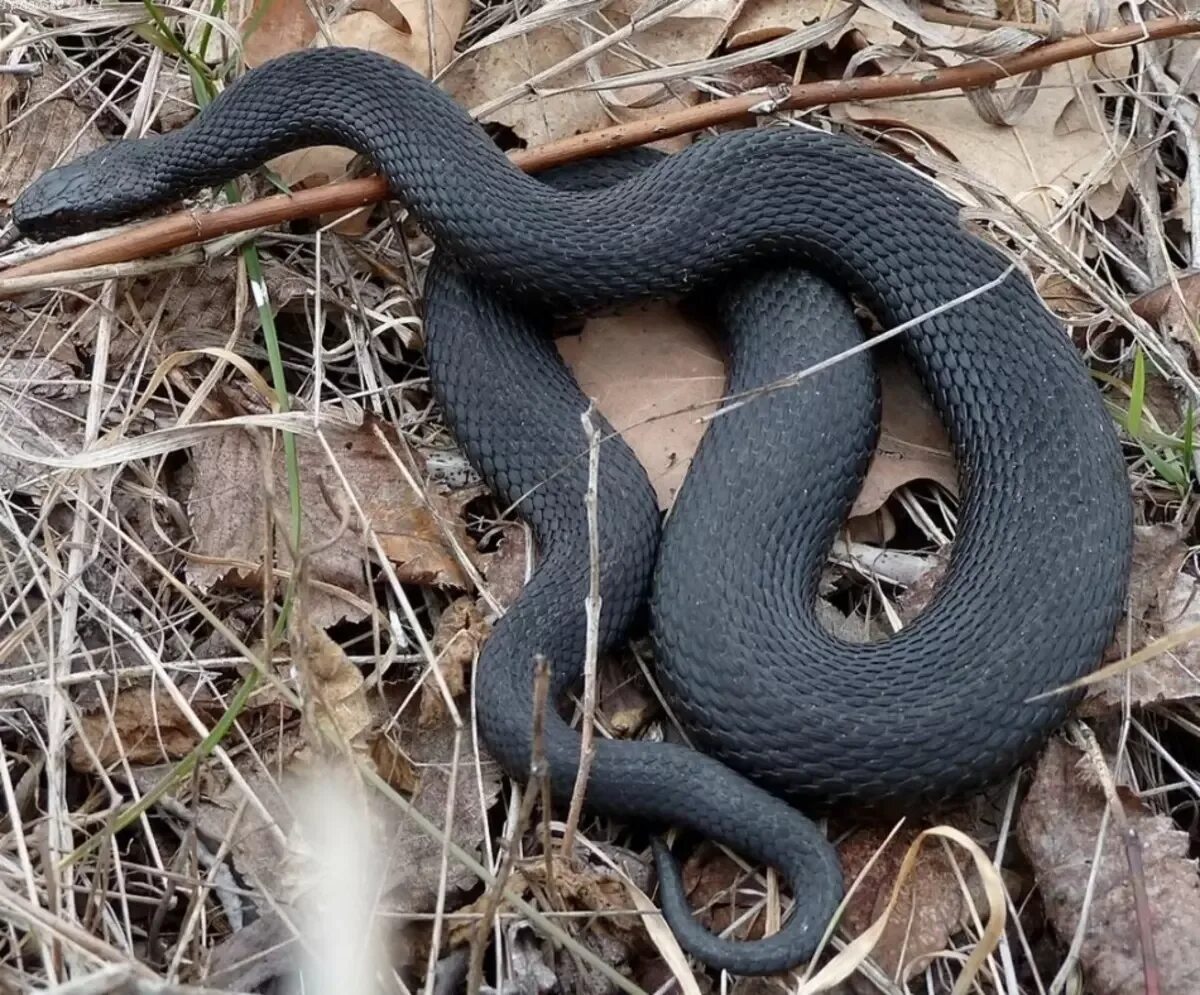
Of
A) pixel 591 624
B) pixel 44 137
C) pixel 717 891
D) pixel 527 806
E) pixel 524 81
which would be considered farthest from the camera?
pixel 44 137

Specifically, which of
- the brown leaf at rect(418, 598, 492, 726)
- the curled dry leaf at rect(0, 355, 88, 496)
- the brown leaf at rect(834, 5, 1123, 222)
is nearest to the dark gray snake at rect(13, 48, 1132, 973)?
the brown leaf at rect(418, 598, 492, 726)

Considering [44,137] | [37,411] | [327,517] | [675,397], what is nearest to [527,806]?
[327,517]

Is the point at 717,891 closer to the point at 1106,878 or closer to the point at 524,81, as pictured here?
the point at 1106,878

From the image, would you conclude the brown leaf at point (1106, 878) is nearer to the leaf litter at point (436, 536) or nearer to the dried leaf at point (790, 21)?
the leaf litter at point (436, 536)

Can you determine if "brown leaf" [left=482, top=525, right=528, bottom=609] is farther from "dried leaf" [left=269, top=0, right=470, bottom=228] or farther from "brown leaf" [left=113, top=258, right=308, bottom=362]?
"dried leaf" [left=269, top=0, right=470, bottom=228]

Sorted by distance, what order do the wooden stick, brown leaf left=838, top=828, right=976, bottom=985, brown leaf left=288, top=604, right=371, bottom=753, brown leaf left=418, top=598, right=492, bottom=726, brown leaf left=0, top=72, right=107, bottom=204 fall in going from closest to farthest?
brown leaf left=838, top=828, right=976, bottom=985
brown leaf left=288, top=604, right=371, bottom=753
brown leaf left=418, top=598, right=492, bottom=726
the wooden stick
brown leaf left=0, top=72, right=107, bottom=204
